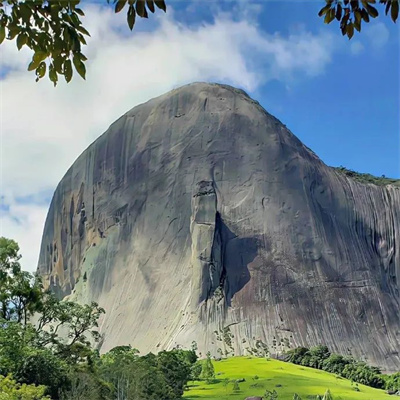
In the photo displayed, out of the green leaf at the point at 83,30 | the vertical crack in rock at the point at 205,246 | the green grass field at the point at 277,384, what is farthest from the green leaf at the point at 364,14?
the vertical crack in rock at the point at 205,246

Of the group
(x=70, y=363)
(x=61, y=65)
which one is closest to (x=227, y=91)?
(x=70, y=363)

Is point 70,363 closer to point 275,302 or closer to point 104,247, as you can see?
point 275,302

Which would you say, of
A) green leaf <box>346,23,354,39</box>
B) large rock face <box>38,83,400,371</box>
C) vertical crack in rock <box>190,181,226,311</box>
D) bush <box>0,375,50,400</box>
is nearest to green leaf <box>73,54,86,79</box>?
green leaf <box>346,23,354,39</box>

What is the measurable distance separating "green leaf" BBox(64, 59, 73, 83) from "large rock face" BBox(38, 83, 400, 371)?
6525 centimetres

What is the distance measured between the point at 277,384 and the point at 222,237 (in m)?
35.2

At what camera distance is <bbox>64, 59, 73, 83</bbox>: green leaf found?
3.69m

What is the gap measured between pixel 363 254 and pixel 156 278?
25134 millimetres

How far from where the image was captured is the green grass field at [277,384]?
1617 inches

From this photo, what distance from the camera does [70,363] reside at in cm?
2192

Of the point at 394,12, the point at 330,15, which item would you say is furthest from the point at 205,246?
the point at 394,12

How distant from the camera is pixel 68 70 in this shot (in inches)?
146

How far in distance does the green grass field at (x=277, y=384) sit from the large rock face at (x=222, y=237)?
11406 mm

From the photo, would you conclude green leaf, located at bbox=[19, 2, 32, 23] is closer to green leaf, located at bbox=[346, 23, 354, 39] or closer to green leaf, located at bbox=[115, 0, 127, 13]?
green leaf, located at bbox=[115, 0, 127, 13]

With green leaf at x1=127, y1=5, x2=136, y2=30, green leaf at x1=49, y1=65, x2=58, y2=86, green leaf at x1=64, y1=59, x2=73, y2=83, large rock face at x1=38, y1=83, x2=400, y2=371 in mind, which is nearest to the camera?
green leaf at x1=127, y1=5, x2=136, y2=30
